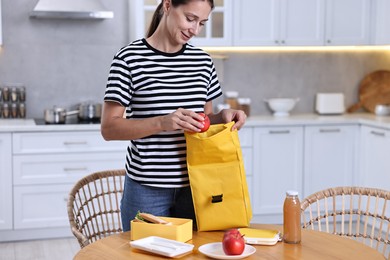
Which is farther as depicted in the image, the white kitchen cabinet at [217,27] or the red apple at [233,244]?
the white kitchen cabinet at [217,27]

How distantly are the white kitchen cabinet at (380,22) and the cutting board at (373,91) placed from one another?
1.22 feet

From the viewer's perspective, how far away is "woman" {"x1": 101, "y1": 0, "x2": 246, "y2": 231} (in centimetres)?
223

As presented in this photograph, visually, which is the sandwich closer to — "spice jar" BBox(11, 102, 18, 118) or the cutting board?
"spice jar" BBox(11, 102, 18, 118)

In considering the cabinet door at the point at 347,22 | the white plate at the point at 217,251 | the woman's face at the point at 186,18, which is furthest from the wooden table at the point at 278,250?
the cabinet door at the point at 347,22

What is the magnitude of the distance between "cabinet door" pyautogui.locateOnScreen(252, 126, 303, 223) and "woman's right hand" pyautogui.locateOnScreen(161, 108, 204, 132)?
2946 millimetres

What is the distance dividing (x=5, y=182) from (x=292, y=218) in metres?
2.98

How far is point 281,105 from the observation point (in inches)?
213

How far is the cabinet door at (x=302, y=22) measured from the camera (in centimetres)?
525

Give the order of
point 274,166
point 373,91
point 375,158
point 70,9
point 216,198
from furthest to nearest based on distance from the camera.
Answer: point 373,91 < point 274,166 < point 375,158 < point 70,9 < point 216,198

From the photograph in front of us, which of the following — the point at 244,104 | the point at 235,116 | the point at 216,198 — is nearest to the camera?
the point at 216,198

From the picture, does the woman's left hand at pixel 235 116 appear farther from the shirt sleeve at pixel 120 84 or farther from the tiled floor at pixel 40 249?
the tiled floor at pixel 40 249

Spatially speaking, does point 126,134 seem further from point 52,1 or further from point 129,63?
point 52,1

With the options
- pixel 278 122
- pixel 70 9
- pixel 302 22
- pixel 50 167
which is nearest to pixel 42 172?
pixel 50 167

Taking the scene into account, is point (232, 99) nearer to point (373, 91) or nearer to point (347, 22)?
point (347, 22)
